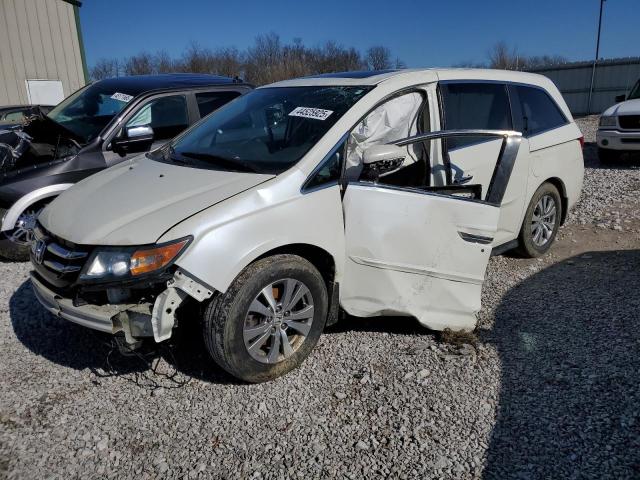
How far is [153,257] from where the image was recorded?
2.72 meters

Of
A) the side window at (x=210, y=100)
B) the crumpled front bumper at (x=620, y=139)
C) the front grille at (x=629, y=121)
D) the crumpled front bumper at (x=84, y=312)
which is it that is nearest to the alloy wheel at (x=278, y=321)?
the crumpled front bumper at (x=84, y=312)

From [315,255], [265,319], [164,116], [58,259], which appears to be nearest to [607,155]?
[164,116]

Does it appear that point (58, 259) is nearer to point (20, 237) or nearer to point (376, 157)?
point (376, 157)

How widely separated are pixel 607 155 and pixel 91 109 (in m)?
9.63

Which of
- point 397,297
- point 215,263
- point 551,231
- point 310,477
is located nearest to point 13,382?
point 215,263

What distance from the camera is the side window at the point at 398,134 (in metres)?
3.92

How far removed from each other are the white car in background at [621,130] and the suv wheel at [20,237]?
32.4 feet

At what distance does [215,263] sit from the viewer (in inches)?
108

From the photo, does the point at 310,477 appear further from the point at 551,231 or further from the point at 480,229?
the point at 551,231

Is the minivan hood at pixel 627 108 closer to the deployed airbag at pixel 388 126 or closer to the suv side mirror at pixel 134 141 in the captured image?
the deployed airbag at pixel 388 126

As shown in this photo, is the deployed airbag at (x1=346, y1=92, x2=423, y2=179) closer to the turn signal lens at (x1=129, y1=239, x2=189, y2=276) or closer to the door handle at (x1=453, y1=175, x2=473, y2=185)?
the door handle at (x1=453, y1=175, x2=473, y2=185)

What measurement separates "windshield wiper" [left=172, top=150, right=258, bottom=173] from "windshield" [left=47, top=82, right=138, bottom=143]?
2192mm

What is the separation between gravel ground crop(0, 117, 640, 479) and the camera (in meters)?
2.55

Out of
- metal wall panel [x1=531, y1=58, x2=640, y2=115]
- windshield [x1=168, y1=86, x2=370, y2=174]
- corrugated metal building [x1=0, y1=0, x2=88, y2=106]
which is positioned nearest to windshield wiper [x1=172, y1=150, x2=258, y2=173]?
windshield [x1=168, y1=86, x2=370, y2=174]
